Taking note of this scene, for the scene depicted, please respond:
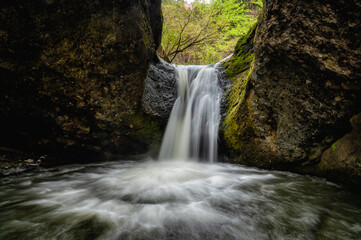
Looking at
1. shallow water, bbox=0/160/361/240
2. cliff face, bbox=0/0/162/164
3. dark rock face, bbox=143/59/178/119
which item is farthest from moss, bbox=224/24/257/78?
shallow water, bbox=0/160/361/240

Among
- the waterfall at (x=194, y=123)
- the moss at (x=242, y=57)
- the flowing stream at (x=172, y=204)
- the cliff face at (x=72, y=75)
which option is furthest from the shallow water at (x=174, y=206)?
the moss at (x=242, y=57)

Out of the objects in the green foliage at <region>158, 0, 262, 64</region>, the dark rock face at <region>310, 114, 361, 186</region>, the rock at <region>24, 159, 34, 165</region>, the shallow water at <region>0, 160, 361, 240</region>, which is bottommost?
the shallow water at <region>0, 160, 361, 240</region>

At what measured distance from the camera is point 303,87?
2.72 meters

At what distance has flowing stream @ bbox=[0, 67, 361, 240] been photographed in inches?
59.4

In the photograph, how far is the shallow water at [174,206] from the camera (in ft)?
4.93

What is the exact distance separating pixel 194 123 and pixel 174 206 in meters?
3.08

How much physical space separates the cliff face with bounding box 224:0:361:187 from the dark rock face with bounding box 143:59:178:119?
2074 mm

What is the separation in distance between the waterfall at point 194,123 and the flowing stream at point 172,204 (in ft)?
2.55

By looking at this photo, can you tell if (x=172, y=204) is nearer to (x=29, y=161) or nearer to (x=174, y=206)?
(x=174, y=206)

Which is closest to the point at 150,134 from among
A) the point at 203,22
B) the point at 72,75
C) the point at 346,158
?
the point at 72,75

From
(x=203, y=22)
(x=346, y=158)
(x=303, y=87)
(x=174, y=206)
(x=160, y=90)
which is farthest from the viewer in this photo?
(x=203, y=22)

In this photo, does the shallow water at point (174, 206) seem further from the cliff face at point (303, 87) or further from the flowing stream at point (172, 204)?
the cliff face at point (303, 87)

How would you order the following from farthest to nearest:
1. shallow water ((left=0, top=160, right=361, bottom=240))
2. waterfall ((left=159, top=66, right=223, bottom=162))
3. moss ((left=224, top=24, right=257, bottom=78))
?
1. moss ((left=224, top=24, right=257, bottom=78))
2. waterfall ((left=159, top=66, right=223, bottom=162))
3. shallow water ((left=0, top=160, right=361, bottom=240))

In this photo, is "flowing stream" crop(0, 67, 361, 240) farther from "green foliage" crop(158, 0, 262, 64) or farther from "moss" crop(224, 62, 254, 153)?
"green foliage" crop(158, 0, 262, 64)
